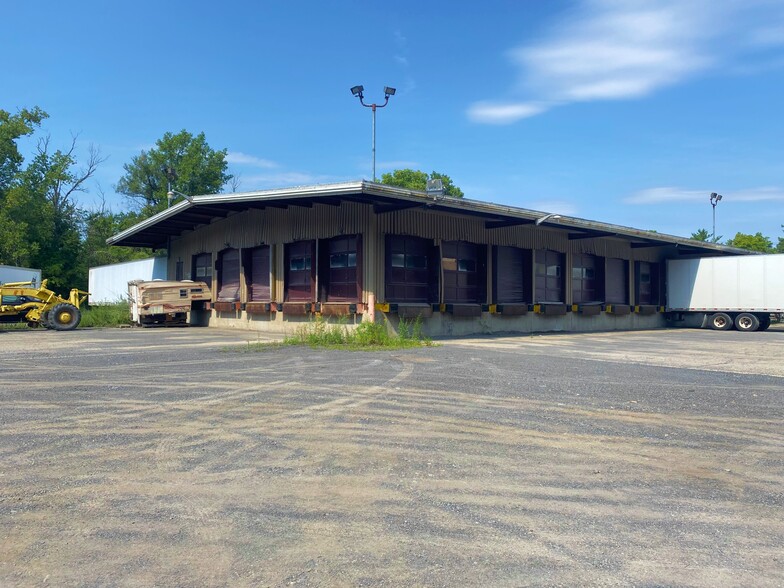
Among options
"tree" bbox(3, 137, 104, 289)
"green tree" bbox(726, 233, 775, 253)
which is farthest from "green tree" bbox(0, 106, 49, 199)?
"green tree" bbox(726, 233, 775, 253)

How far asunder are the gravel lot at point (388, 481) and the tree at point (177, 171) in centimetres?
4621

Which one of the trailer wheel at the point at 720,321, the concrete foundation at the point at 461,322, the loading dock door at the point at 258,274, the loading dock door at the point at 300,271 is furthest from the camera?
the trailer wheel at the point at 720,321

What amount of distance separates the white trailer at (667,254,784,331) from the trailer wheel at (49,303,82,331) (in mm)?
25978

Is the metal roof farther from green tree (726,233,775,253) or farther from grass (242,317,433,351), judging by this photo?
green tree (726,233,775,253)

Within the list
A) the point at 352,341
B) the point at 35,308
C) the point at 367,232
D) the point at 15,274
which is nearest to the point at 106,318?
the point at 35,308

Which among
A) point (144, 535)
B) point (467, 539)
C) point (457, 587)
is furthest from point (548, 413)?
point (144, 535)

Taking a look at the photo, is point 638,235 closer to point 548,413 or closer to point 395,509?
point 548,413

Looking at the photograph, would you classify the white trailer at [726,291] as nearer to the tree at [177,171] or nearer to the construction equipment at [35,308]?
the construction equipment at [35,308]

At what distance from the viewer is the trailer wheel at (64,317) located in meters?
22.2

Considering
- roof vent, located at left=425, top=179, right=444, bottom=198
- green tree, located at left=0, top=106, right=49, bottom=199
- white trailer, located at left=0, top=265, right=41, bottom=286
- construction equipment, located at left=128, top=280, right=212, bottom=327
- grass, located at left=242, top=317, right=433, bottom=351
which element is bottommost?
grass, located at left=242, top=317, right=433, bottom=351

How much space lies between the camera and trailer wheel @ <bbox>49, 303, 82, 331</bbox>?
22.2m

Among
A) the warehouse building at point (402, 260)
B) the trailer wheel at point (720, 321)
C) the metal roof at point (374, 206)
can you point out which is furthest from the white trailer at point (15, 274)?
the trailer wheel at point (720, 321)

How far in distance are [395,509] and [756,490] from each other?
286 cm

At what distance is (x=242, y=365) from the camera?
11.6 meters
